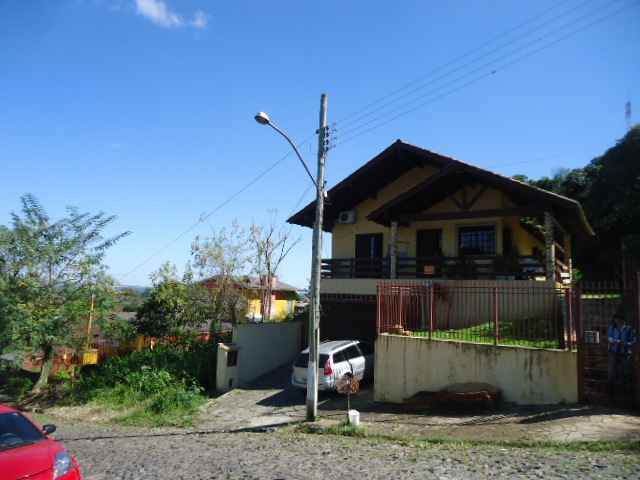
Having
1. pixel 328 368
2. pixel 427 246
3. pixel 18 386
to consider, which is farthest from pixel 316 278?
pixel 18 386

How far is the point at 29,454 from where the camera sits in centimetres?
527

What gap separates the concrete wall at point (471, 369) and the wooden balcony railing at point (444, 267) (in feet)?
17.4

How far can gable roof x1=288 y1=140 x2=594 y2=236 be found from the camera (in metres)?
14.6

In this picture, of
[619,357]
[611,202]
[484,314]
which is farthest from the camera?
[611,202]

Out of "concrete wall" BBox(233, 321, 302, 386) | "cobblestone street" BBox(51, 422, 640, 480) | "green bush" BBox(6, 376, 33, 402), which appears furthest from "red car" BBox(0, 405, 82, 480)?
"green bush" BBox(6, 376, 33, 402)

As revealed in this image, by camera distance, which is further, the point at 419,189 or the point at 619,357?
the point at 419,189

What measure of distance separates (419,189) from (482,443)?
9812 mm

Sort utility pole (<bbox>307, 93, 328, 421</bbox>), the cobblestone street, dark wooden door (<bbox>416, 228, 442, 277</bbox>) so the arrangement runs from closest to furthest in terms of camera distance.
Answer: the cobblestone street < utility pole (<bbox>307, 93, 328, 421</bbox>) < dark wooden door (<bbox>416, 228, 442, 277</bbox>)

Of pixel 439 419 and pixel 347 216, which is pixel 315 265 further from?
pixel 347 216

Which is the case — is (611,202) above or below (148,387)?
above

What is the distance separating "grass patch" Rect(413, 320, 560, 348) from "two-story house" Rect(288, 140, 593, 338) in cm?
343

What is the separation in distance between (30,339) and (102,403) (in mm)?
3625

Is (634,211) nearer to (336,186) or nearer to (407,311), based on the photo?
(336,186)

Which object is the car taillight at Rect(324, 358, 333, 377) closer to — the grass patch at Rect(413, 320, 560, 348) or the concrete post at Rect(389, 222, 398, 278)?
the grass patch at Rect(413, 320, 560, 348)
